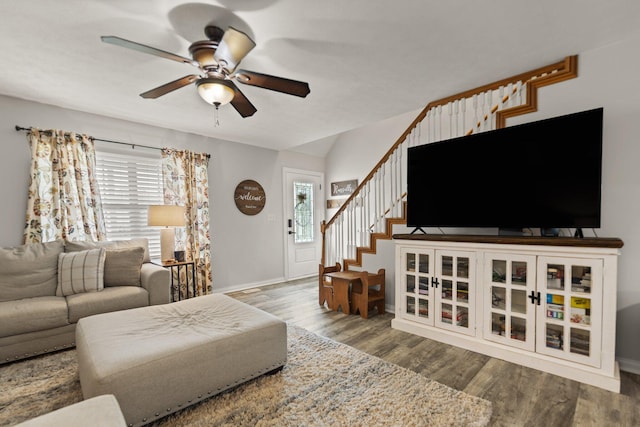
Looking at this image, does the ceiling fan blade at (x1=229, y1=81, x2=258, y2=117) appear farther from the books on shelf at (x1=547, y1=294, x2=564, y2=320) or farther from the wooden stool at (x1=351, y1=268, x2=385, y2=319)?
the books on shelf at (x1=547, y1=294, x2=564, y2=320)


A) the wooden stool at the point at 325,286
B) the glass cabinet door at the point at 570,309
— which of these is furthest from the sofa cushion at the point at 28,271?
the glass cabinet door at the point at 570,309

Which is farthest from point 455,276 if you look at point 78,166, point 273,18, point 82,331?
point 78,166

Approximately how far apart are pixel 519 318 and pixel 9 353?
13.4 ft

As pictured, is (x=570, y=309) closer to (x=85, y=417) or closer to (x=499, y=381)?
(x=499, y=381)

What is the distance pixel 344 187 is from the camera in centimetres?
586

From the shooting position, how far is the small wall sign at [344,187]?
571cm

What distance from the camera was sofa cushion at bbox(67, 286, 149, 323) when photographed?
101 inches

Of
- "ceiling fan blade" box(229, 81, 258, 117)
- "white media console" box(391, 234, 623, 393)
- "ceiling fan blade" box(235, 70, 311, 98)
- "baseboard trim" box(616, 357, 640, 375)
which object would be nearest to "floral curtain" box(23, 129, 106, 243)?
"ceiling fan blade" box(229, 81, 258, 117)

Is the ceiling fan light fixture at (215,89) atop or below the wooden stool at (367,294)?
atop

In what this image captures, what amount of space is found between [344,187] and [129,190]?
364 centimetres

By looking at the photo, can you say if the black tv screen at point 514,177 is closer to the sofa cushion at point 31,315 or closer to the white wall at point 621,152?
the white wall at point 621,152

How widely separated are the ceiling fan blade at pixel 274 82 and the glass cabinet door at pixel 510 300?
204cm

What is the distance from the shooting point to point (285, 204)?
5.43m

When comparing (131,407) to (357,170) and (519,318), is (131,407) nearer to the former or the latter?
(519,318)
